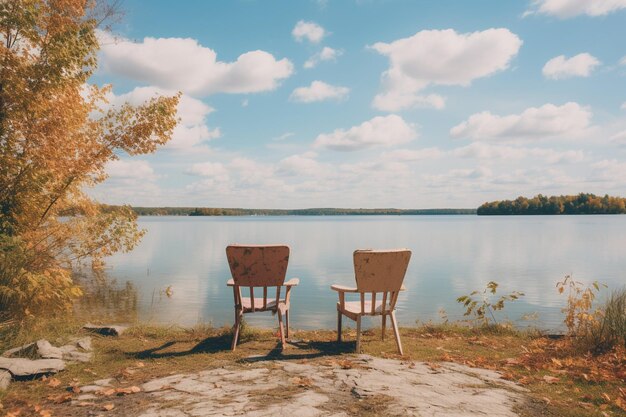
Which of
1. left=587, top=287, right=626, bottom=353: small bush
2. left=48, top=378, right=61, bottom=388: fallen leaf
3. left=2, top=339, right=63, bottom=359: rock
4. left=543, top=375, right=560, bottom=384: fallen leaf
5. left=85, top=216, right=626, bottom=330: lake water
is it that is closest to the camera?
left=48, top=378, right=61, bottom=388: fallen leaf

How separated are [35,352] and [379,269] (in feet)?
17.5

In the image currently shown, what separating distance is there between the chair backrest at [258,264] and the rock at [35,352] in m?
2.82

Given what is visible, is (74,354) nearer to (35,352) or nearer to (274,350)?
(35,352)

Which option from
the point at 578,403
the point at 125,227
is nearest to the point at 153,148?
the point at 125,227

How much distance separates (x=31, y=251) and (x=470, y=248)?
1536 inches

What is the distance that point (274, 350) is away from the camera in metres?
6.85

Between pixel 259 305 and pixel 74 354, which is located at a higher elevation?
pixel 259 305

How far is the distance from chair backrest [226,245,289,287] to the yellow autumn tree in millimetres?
2944

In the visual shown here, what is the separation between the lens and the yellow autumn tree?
24.6 feet

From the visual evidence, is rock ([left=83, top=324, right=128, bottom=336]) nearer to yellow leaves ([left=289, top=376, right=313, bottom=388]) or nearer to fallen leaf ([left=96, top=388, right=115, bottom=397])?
fallen leaf ([left=96, top=388, right=115, bottom=397])

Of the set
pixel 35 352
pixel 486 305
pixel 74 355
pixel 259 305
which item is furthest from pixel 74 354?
pixel 486 305

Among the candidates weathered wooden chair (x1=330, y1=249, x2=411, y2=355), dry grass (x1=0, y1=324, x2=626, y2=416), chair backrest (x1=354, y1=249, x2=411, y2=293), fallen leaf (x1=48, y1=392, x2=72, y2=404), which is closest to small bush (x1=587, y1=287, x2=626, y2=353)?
dry grass (x1=0, y1=324, x2=626, y2=416)

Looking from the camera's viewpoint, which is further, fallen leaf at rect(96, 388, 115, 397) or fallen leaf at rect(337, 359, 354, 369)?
fallen leaf at rect(337, 359, 354, 369)

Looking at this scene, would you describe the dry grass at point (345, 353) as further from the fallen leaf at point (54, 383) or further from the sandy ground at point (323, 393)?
the sandy ground at point (323, 393)
